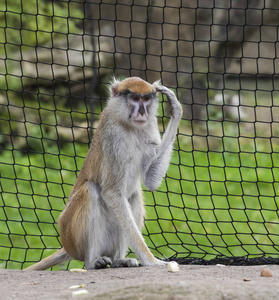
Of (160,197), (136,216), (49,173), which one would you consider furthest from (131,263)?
(49,173)

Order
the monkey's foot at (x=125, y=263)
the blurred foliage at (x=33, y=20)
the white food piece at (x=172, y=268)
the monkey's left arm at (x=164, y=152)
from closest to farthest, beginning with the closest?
the white food piece at (x=172, y=268)
the monkey's foot at (x=125, y=263)
the monkey's left arm at (x=164, y=152)
the blurred foliage at (x=33, y=20)

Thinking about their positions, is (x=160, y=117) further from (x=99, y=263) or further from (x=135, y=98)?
(x=99, y=263)

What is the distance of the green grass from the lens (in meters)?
5.82

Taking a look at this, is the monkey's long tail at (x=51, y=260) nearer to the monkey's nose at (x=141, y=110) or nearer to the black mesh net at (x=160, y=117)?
Result: the monkey's nose at (x=141, y=110)

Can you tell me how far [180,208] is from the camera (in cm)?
637

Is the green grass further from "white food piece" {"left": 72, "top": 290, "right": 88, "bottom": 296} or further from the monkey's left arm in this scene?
"white food piece" {"left": 72, "top": 290, "right": 88, "bottom": 296}

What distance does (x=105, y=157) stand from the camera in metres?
4.30

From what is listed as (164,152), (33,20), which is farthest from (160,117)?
(33,20)

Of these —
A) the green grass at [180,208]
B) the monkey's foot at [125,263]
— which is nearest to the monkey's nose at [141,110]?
the monkey's foot at [125,263]

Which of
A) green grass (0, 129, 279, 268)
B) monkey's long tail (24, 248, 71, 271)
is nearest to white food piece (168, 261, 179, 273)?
monkey's long tail (24, 248, 71, 271)

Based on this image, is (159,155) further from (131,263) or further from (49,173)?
(49,173)

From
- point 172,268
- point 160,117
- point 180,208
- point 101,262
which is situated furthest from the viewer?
point 160,117

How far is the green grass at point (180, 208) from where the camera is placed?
5816mm

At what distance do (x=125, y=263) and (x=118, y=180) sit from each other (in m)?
0.56
